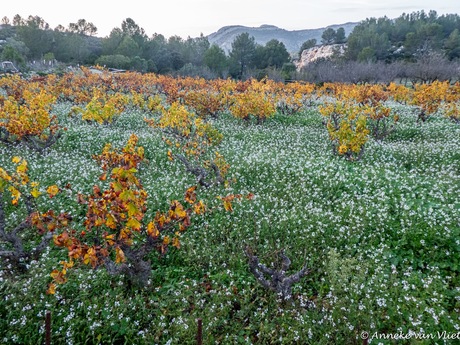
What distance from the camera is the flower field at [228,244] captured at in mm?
5387

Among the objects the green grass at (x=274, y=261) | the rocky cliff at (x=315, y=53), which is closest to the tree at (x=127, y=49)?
the rocky cliff at (x=315, y=53)

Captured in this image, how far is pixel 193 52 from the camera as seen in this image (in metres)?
79.6

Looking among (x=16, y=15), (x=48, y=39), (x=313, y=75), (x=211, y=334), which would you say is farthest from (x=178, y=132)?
(x=16, y=15)

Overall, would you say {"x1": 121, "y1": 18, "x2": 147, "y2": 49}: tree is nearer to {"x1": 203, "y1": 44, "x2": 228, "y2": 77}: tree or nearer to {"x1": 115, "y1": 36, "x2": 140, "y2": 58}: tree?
{"x1": 115, "y1": 36, "x2": 140, "y2": 58}: tree

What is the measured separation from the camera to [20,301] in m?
5.79

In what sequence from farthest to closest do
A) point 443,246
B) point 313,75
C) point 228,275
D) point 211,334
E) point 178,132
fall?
point 313,75, point 178,132, point 443,246, point 228,275, point 211,334

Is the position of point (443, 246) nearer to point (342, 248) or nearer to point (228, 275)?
point (342, 248)

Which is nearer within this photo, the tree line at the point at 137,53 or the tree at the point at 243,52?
the tree line at the point at 137,53

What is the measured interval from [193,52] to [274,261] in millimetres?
80157

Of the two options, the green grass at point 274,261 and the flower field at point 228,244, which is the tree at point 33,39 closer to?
the flower field at point 228,244

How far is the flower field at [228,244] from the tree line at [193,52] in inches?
1729

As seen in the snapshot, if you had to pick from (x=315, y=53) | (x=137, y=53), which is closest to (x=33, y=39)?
(x=137, y=53)

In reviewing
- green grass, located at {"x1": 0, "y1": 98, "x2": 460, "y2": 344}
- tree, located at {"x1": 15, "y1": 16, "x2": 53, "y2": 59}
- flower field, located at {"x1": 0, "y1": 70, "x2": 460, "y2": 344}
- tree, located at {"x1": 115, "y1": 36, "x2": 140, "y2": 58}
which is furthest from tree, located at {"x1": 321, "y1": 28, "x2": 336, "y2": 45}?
green grass, located at {"x1": 0, "y1": 98, "x2": 460, "y2": 344}

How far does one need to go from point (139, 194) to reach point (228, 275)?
263 centimetres
